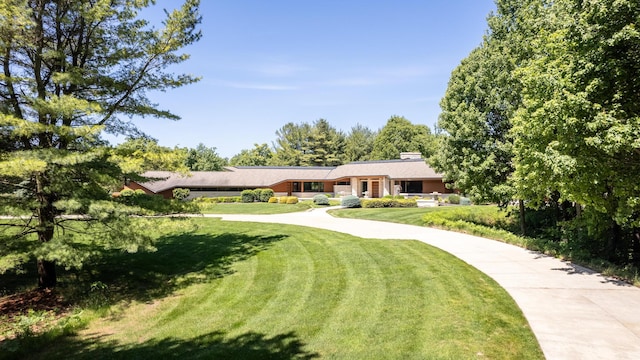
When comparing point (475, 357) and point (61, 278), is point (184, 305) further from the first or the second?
point (475, 357)

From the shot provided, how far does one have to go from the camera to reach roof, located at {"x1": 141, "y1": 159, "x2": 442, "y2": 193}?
42.0 m

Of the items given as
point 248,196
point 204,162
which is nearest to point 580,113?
point 248,196

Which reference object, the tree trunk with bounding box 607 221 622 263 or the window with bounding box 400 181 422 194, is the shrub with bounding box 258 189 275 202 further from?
the tree trunk with bounding box 607 221 622 263

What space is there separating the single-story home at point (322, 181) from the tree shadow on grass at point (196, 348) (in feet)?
121

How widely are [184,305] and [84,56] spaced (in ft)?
23.7

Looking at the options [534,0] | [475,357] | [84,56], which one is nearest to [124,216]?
[84,56]

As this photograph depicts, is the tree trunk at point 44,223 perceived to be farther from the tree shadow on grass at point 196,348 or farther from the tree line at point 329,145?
the tree line at point 329,145

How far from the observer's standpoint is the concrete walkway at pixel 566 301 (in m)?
5.39

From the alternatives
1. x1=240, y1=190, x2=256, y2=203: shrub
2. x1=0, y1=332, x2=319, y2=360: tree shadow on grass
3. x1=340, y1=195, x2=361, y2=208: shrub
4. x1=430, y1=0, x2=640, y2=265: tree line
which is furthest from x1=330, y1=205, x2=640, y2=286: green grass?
x1=240, y1=190, x2=256, y2=203: shrub

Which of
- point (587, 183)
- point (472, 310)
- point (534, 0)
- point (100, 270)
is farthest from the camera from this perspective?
point (534, 0)

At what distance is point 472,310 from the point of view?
705cm

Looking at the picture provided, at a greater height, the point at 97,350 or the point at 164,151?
the point at 164,151

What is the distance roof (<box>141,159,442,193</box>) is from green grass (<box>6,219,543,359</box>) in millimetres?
29915

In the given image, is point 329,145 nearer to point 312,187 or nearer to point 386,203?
point 312,187
